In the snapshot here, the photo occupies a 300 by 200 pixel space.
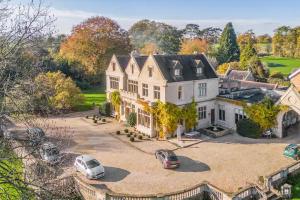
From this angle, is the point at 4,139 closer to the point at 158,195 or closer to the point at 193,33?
the point at 158,195

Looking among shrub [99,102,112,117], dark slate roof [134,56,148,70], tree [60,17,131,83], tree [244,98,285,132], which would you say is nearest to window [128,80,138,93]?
dark slate roof [134,56,148,70]

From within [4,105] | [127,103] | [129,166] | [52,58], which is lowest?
[129,166]

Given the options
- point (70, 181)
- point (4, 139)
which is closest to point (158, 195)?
point (70, 181)

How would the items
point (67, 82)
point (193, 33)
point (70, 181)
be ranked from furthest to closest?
point (193, 33) → point (67, 82) → point (70, 181)

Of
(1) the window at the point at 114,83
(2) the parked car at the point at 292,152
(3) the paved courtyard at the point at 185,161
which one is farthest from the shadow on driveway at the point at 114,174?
(1) the window at the point at 114,83

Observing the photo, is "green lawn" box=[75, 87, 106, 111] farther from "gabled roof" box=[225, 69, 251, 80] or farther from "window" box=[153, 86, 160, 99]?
"gabled roof" box=[225, 69, 251, 80]

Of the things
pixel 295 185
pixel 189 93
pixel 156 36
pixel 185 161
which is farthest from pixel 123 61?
pixel 156 36

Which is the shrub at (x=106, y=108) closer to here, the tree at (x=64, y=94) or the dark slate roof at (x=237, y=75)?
the tree at (x=64, y=94)
